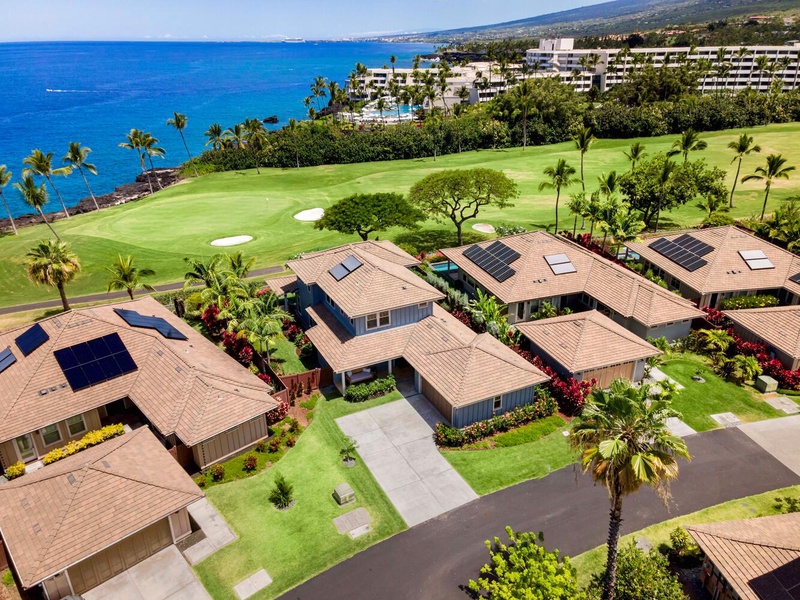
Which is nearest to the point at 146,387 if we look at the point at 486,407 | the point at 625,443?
the point at 486,407

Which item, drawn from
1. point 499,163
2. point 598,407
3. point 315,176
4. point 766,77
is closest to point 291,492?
point 598,407

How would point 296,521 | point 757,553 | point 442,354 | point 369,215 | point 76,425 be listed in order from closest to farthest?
point 757,553 → point 296,521 → point 76,425 → point 442,354 → point 369,215

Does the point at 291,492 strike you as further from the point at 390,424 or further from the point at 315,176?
the point at 315,176

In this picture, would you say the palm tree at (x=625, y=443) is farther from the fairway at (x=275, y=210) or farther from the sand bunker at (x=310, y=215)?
the sand bunker at (x=310, y=215)

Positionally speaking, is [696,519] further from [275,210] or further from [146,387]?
[275,210]

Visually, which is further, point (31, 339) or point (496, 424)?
point (31, 339)

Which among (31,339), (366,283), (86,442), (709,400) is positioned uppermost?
(366,283)
